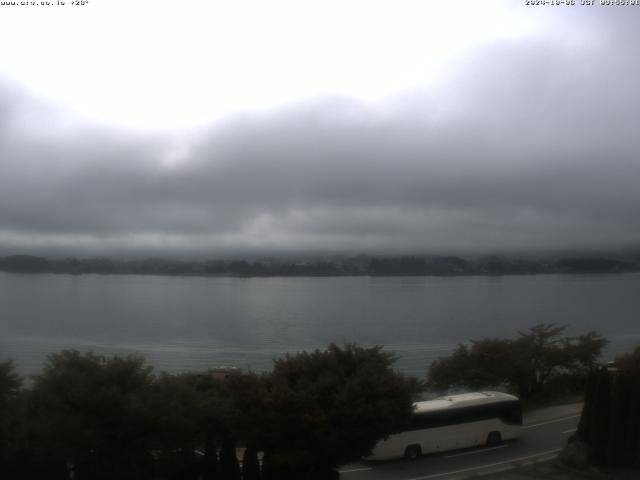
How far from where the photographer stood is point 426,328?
79625mm

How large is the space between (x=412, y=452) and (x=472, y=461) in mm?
2021

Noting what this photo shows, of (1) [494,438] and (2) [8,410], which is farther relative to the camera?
(1) [494,438]

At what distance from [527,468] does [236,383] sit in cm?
889

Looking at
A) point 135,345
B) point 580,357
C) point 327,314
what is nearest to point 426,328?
point 327,314

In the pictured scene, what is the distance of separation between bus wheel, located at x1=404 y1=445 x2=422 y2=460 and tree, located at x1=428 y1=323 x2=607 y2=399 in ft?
43.7

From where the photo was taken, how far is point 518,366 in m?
35.6

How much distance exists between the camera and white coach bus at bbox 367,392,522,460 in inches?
875

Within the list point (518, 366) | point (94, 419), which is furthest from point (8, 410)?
point (518, 366)

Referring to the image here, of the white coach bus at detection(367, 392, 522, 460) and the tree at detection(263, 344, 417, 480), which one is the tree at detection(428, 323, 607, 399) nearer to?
the white coach bus at detection(367, 392, 522, 460)

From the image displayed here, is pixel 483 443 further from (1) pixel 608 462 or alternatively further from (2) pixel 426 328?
(2) pixel 426 328

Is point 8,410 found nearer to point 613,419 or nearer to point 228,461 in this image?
point 228,461

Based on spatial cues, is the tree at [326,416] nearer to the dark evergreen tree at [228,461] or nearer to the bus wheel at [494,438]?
the dark evergreen tree at [228,461]

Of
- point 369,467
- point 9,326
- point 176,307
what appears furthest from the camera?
point 176,307

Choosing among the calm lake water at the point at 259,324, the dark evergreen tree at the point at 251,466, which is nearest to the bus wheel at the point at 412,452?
the dark evergreen tree at the point at 251,466
